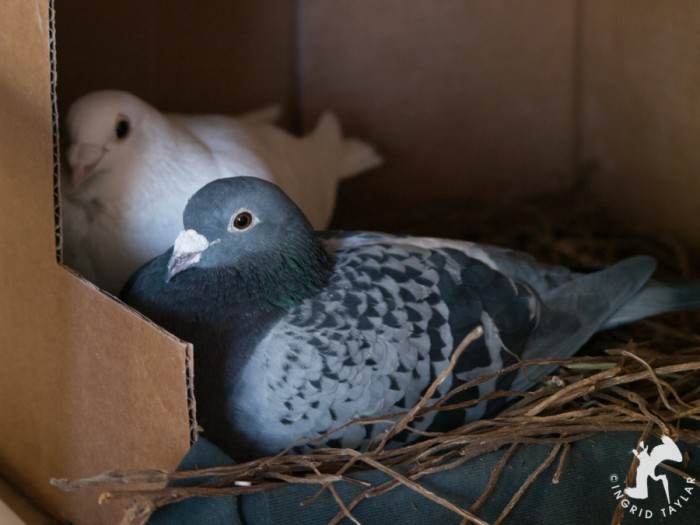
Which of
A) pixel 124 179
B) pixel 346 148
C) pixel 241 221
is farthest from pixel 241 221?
pixel 346 148

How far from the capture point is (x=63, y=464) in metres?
1.89

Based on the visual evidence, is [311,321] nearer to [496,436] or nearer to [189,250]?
[189,250]

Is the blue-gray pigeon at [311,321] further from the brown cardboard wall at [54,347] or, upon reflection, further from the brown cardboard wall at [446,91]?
the brown cardboard wall at [446,91]

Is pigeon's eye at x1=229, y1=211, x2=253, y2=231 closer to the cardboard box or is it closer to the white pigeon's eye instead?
the white pigeon's eye

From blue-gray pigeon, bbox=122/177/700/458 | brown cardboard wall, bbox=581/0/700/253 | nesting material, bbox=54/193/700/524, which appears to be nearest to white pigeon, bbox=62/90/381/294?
blue-gray pigeon, bbox=122/177/700/458

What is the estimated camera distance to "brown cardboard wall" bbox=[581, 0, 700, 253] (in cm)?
290

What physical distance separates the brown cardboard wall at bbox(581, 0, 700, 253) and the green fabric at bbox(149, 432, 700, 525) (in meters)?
1.49

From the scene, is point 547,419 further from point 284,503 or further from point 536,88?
point 536,88

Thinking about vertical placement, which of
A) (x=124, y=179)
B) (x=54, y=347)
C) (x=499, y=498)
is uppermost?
(x=124, y=179)

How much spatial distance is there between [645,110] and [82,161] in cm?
189

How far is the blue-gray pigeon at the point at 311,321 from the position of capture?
1.74m

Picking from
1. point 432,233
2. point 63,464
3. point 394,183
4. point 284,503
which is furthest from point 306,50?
point 284,503

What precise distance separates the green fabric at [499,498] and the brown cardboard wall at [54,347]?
0.13 meters

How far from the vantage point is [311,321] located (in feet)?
5.90
